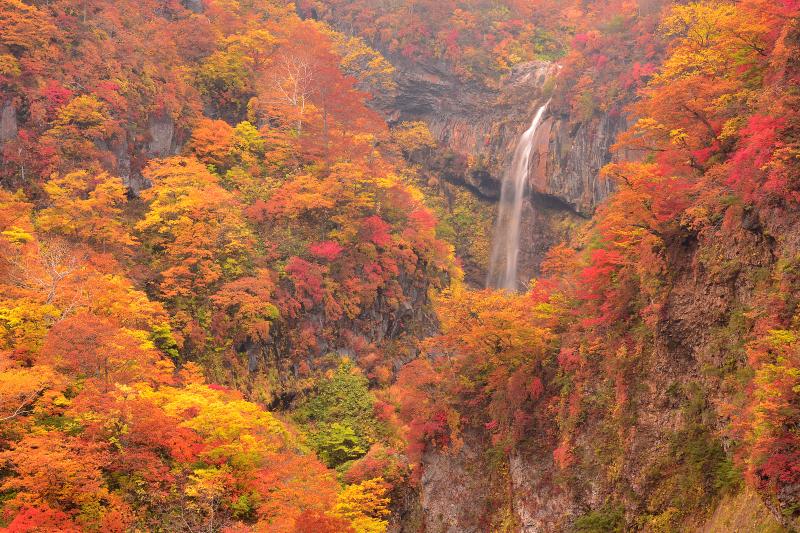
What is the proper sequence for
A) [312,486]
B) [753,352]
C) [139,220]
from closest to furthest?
[753,352] → [312,486] → [139,220]

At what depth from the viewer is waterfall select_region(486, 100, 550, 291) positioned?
44.5 m

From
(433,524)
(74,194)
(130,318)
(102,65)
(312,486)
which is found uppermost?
(102,65)

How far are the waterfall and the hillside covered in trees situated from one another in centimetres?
154

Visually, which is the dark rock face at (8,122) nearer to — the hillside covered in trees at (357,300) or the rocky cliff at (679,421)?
the hillside covered in trees at (357,300)

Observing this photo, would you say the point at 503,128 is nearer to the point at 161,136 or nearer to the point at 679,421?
the point at 161,136

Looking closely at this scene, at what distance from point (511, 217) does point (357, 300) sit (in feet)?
61.0

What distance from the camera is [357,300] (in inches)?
1202

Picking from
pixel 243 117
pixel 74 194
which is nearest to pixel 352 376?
pixel 74 194

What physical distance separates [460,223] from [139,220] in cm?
2554

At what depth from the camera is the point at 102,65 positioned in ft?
101

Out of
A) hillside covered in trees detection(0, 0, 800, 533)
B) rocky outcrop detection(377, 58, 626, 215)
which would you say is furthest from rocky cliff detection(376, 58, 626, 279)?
hillside covered in trees detection(0, 0, 800, 533)

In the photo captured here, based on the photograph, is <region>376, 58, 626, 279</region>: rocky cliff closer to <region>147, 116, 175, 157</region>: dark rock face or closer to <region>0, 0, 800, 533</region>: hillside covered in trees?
<region>0, 0, 800, 533</region>: hillside covered in trees

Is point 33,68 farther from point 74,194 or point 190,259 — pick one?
point 190,259

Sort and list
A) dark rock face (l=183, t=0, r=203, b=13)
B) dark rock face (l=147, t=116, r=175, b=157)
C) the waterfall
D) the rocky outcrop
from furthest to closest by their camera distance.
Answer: the waterfall
the rocky outcrop
dark rock face (l=183, t=0, r=203, b=13)
dark rock face (l=147, t=116, r=175, b=157)
